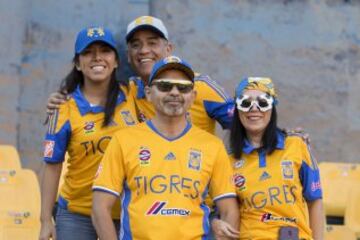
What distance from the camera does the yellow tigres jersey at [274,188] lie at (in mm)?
4211

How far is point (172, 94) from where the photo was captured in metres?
4.00

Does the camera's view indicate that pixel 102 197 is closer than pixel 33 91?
Yes

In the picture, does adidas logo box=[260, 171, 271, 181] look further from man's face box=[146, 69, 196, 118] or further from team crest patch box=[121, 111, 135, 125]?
team crest patch box=[121, 111, 135, 125]

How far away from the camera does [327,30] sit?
8.72 m

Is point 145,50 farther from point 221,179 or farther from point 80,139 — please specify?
point 221,179

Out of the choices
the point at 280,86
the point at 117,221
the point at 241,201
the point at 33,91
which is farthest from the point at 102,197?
the point at 280,86

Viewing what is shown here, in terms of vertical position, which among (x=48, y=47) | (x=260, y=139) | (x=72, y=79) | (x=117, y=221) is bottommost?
(x=117, y=221)

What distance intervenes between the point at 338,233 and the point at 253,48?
252 cm

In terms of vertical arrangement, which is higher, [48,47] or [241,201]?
[48,47]

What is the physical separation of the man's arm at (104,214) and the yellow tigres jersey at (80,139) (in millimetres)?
410

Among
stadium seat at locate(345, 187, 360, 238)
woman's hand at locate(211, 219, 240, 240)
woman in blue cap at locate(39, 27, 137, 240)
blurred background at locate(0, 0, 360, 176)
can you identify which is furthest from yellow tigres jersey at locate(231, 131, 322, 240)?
blurred background at locate(0, 0, 360, 176)

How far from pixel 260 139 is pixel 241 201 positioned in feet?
1.08

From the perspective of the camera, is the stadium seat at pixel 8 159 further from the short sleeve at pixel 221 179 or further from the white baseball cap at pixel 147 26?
the short sleeve at pixel 221 179

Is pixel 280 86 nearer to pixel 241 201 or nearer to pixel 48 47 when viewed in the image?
pixel 48 47
